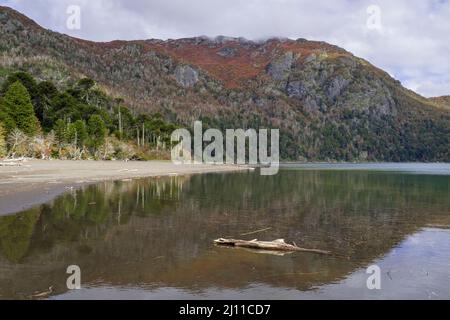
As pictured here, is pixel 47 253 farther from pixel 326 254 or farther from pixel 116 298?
pixel 326 254

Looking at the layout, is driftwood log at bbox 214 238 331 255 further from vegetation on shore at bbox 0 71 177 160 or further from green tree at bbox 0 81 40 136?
green tree at bbox 0 81 40 136

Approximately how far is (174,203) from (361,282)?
72.9 ft

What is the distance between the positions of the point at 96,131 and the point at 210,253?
96.5 meters

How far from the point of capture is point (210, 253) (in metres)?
17.5

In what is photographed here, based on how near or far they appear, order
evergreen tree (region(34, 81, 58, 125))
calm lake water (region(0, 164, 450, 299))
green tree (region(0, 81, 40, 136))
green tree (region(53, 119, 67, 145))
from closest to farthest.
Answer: calm lake water (region(0, 164, 450, 299)) < green tree (region(0, 81, 40, 136)) < green tree (region(53, 119, 67, 145)) < evergreen tree (region(34, 81, 58, 125))

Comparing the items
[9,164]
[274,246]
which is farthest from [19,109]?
[274,246]

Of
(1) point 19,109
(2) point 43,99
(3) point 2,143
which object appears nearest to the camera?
(3) point 2,143

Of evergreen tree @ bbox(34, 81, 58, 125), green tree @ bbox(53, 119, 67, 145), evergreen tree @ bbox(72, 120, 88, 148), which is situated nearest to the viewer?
green tree @ bbox(53, 119, 67, 145)

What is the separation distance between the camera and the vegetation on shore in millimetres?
83938

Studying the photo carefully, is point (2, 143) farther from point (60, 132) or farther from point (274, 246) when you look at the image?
point (274, 246)

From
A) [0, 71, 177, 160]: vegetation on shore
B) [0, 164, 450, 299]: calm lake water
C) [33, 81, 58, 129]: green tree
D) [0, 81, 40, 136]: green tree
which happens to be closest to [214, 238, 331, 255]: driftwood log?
[0, 164, 450, 299]: calm lake water

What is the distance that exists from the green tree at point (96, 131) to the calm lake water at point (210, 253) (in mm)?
76916

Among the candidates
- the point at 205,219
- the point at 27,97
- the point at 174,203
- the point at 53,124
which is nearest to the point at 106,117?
the point at 53,124

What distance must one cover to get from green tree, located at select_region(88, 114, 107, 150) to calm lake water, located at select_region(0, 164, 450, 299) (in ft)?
252
